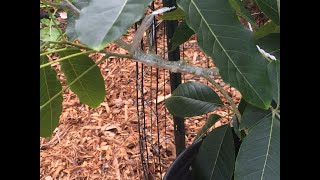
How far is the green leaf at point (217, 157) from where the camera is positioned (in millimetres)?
963

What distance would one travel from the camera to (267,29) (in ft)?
2.77

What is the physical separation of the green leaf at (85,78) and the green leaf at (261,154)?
0.42 meters

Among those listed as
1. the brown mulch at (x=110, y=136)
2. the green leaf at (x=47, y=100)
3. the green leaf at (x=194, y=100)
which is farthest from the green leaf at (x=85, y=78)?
the brown mulch at (x=110, y=136)

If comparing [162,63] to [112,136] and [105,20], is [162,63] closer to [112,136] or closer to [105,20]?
[105,20]

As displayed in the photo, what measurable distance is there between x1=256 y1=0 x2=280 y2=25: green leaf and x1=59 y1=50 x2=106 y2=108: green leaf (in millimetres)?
430

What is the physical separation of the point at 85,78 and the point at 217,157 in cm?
36

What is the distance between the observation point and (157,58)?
88cm

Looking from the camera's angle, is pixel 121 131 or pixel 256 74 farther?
pixel 121 131

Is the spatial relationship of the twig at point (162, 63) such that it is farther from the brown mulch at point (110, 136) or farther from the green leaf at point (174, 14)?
the brown mulch at point (110, 136)

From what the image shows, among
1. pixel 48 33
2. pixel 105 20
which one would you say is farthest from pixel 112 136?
pixel 105 20

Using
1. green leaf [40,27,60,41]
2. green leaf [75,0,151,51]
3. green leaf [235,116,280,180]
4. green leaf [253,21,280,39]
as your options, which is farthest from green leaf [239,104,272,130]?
green leaf [40,27,60,41]
